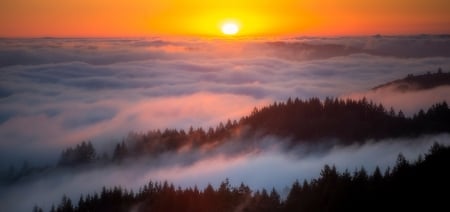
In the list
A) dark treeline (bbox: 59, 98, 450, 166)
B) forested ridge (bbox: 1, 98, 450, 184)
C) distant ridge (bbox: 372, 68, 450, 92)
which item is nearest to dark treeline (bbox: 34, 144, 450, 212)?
forested ridge (bbox: 1, 98, 450, 184)

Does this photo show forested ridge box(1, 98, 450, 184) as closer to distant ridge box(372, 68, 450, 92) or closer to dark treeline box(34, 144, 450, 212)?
distant ridge box(372, 68, 450, 92)

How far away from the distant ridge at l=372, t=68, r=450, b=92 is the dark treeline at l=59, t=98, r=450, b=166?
27.4ft

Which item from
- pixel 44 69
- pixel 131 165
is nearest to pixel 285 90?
pixel 131 165

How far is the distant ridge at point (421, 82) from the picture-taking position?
192ft

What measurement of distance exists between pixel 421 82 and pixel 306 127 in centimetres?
1887

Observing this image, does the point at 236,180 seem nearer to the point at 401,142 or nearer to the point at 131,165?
the point at 401,142

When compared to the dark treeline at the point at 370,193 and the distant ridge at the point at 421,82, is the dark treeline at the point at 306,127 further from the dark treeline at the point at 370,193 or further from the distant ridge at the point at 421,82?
the dark treeline at the point at 370,193

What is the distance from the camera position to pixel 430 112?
152 feet

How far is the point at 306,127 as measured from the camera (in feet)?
186

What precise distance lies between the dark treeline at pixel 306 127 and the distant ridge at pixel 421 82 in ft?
27.4

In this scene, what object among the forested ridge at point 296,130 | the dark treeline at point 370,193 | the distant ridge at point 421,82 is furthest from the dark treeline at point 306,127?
the dark treeline at point 370,193

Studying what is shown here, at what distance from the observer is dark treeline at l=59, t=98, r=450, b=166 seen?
46.5 meters

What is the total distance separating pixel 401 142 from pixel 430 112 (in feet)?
21.5

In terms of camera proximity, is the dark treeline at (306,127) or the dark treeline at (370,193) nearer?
the dark treeline at (370,193)
